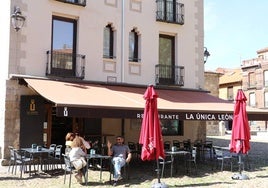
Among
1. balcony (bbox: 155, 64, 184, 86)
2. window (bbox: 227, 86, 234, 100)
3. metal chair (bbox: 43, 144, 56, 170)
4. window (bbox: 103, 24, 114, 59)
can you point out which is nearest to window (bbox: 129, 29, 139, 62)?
window (bbox: 103, 24, 114, 59)

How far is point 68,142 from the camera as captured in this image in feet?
37.6

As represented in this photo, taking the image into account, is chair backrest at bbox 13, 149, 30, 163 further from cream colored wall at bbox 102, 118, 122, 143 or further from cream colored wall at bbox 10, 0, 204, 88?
cream colored wall at bbox 102, 118, 122, 143

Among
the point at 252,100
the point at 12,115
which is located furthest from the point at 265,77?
the point at 12,115

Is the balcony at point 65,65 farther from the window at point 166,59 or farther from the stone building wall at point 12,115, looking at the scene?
the window at point 166,59

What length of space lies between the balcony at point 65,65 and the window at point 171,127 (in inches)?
197

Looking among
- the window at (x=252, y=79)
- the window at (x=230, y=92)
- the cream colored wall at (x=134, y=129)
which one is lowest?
the cream colored wall at (x=134, y=129)

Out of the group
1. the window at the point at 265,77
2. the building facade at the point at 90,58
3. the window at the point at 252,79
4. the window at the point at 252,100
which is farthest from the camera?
the window at the point at 252,100

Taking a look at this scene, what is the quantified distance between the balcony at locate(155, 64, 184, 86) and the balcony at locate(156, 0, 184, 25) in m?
2.14

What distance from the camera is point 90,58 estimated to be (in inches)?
609

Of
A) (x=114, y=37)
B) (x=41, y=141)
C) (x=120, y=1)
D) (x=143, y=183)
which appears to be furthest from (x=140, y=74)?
(x=143, y=183)

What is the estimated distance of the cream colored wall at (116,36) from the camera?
14.1m

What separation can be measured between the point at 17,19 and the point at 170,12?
24.7 feet

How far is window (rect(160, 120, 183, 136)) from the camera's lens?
58.6ft

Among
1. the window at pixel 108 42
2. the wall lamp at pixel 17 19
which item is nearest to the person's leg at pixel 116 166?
the wall lamp at pixel 17 19
